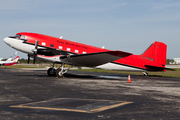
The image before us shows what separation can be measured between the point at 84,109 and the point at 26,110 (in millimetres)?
2223

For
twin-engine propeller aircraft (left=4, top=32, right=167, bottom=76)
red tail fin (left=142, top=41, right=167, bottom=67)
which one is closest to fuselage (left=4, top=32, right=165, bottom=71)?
twin-engine propeller aircraft (left=4, top=32, right=167, bottom=76)

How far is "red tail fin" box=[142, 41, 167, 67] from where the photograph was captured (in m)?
31.4

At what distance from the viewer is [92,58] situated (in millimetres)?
25188

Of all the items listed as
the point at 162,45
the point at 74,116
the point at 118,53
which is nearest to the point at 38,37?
the point at 118,53

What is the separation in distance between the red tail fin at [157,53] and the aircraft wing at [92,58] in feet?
27.7

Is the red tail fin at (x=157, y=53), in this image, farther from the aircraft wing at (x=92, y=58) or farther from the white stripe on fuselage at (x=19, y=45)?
the white stripe on fuselage at (x=19, y=45)

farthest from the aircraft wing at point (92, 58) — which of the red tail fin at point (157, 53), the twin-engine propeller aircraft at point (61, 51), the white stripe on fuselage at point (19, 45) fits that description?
the red tail fin at point (157, 53)

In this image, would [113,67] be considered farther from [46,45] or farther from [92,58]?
[46,45]

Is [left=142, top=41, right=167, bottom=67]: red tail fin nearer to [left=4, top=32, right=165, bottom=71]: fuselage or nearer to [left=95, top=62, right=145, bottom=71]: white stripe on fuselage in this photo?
[left=95, top=62, right=145, bottom=71]: white stripe on fuselage

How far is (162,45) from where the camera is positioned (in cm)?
3158

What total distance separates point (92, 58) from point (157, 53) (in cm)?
1184

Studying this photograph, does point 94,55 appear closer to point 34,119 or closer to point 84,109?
point 84,109

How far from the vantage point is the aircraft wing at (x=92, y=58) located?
2347 cm

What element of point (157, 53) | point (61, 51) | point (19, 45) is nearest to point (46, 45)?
point (61, 51)
